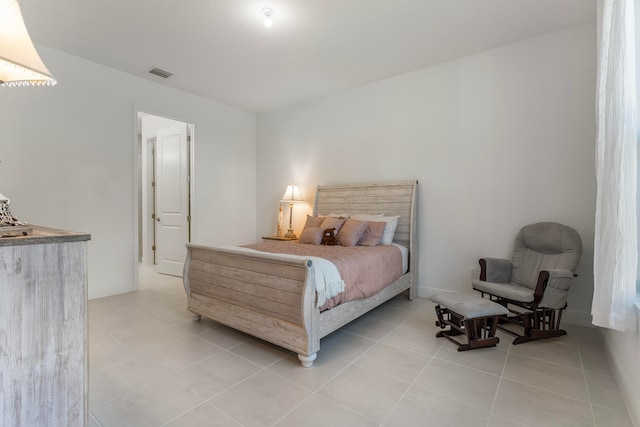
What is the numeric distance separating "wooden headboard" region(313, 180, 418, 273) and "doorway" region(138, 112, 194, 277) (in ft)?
7.24

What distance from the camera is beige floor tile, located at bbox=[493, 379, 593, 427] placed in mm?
1567

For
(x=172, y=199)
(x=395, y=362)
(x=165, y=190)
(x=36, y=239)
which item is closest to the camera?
(x=36, y=239)

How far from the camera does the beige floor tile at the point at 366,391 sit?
167 centimetres

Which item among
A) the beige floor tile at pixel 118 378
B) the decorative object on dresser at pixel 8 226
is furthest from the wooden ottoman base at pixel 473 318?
the decorative object on dresser at pixel 8 226

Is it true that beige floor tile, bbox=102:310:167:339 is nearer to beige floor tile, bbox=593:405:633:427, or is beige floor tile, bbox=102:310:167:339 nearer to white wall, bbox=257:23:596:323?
white wall, bbox=257:23:596:323

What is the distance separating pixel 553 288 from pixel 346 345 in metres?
1.73

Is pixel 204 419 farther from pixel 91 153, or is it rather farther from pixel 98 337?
pixel 91 153

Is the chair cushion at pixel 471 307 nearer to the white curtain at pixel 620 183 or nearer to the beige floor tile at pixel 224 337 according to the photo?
the white curtain at pixel 620 183

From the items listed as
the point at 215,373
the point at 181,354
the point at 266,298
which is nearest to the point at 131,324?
the point at 181,354

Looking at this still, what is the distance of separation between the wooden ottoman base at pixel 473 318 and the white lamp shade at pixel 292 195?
2.71 metres

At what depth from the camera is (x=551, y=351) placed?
2320mm

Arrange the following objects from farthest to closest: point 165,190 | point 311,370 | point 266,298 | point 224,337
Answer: point 165,190 < point 224,337 < point 266,298 < point 311,370

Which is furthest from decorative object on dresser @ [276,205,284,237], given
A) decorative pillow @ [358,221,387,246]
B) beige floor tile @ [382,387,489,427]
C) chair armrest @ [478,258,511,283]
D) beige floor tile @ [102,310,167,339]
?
beige floor tile @ [382,387,489,427]

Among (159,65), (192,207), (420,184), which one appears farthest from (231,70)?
(420,184)
